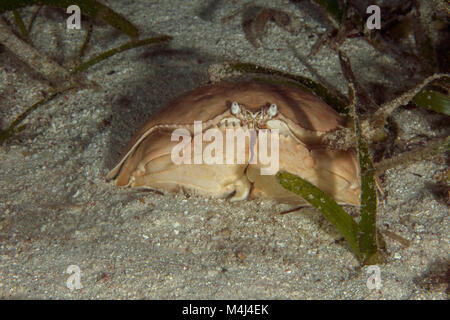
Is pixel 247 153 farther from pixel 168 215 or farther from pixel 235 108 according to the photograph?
pixel 168 215

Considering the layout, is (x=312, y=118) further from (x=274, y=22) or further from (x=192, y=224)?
(x=274, y=22)

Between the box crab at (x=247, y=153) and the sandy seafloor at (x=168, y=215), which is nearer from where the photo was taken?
the sandy seafloor at (x=168, y=215)

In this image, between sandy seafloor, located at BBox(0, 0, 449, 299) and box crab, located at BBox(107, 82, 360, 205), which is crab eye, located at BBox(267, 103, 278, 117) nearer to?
box crab, located at BBox(107, 82, 360, 205)

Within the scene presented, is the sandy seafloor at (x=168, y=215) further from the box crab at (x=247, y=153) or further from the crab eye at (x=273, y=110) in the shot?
the crab eye at (x=273, y=110)

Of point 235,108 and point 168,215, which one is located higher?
point 235,108

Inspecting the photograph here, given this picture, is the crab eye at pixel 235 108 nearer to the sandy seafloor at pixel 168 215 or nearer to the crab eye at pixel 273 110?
the crab eye at pixel 273 110

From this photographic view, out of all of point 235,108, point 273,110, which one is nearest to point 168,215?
point 235,108

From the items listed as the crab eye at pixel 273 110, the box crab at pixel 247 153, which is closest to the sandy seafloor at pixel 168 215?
the box crab at pixel 247 153

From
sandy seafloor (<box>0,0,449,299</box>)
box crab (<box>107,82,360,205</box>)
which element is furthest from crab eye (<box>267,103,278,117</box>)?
sandy seafloor (<box>0,0,449,299</box>)
